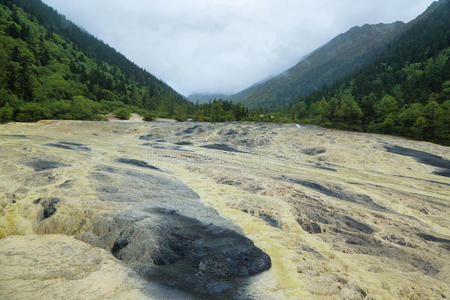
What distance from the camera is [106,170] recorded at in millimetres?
10414

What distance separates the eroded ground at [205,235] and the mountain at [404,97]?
32867 millimetres

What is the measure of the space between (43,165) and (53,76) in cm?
7300

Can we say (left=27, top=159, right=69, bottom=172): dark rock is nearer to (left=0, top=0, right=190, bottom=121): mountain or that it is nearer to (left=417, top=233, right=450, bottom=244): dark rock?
(left=417, top=233, right=450, bottom=244): dark rock

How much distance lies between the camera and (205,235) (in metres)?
5.60

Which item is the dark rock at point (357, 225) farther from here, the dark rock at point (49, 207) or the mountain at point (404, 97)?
the mountain at point (404, 97)

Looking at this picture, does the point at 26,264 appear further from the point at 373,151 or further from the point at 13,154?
the point at 373,151

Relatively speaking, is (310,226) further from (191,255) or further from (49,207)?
(49,207)

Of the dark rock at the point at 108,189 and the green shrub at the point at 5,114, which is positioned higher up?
the green shrub at the point at 5,114

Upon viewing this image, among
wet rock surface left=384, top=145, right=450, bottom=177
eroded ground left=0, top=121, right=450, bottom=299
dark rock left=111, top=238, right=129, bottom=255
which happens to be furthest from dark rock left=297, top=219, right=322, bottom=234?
wet rock surface left=384, top=145, right=450, bottom=177

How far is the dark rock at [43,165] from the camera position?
941 centimetres

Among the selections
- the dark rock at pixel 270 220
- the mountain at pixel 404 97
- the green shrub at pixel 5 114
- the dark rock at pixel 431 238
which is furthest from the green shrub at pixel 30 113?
the mountain at pixel 404 97

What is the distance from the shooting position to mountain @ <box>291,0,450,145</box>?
35.6 m

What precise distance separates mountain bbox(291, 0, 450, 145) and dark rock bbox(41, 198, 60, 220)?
46982mm

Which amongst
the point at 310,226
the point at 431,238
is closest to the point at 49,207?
the point at 310,226
